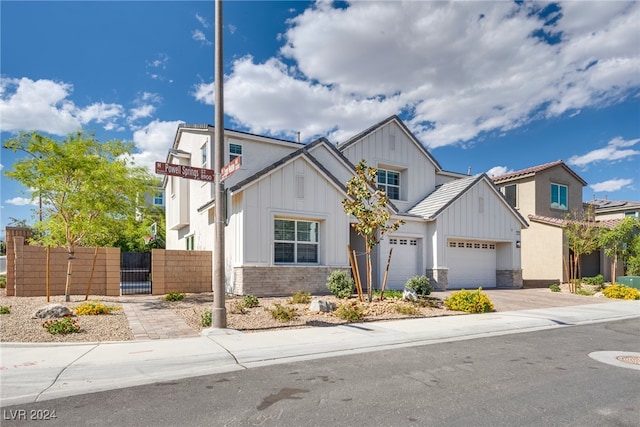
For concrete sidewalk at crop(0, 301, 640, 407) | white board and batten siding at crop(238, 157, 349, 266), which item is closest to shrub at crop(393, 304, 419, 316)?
concrete sidewalk at crop(0, 301, 640, 407)

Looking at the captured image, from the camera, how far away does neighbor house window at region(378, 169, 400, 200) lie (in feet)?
70.6

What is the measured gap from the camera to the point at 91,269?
14727mm

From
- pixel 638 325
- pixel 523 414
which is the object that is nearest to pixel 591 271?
pixel 638 325

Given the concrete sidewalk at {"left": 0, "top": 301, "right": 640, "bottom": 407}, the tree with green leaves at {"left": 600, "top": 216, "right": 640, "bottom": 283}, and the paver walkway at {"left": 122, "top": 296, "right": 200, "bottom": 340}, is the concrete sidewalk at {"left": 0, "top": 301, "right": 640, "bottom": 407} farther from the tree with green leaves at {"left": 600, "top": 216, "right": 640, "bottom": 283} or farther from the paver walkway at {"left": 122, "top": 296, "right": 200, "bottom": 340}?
the tree with green leaves at {"left": 600, "top": 216, "right": 640, "bottom": 283}

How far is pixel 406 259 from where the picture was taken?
64.2ft

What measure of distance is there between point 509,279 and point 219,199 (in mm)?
18311

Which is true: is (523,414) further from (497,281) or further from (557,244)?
(557,244)

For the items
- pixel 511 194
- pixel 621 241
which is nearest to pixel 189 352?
pixel 511 194

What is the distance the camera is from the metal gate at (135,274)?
54.7 feet

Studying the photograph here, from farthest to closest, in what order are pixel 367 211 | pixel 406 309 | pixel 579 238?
1. pixel 579 238
2. pixel 367 211
3. pixel 406 309

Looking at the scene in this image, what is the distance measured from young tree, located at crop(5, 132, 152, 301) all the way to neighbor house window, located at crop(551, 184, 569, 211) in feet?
82.5

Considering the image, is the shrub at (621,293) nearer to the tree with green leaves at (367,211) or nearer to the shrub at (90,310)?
the tree with green leaves at (367,211)

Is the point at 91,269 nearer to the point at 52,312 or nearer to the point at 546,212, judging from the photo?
the point at 52,312

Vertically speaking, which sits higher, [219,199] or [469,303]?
[219,199]
